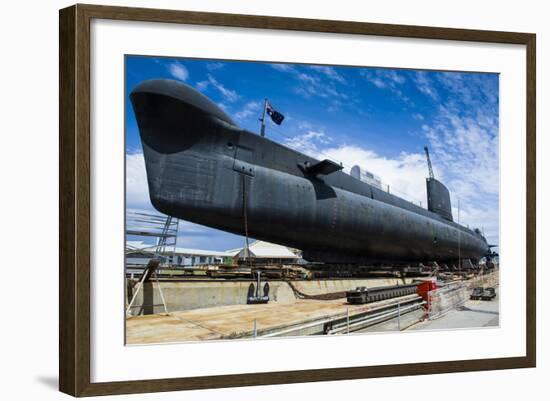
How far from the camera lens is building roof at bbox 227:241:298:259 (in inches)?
354

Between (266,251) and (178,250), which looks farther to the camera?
(266,251)

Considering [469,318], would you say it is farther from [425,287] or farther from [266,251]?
[266,251]

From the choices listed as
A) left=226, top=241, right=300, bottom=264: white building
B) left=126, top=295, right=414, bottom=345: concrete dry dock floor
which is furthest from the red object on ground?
left=226, top=241, right=300, bottom=264: white building

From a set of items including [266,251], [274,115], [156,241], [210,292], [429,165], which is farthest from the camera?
[429,165]

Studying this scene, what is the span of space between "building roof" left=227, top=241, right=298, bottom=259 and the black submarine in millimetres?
146

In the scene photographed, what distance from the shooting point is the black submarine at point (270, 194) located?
862 cm

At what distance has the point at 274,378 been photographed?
320 inches

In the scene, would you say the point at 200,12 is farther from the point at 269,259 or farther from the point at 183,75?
the point at 269,259

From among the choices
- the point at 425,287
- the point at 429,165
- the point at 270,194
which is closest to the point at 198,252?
the point at 270,194

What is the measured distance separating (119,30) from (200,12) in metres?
0.91

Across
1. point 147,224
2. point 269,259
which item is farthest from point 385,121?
point 147,224

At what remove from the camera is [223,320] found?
8.13 metres

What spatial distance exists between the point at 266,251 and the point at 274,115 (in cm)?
180

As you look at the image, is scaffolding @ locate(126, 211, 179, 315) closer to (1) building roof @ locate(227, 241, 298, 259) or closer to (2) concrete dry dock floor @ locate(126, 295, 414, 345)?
(2) concrete dry dock floor @ locate(126, 295, 414, 345)
